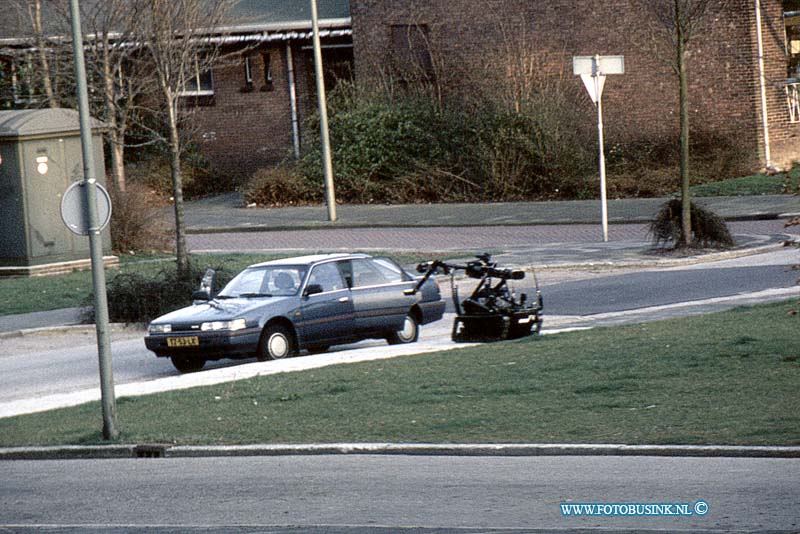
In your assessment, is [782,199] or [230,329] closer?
[230,329]

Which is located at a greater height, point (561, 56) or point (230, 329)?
point (561, 56)

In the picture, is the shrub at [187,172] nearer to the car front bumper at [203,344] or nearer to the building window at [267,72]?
the building window at [267,72]

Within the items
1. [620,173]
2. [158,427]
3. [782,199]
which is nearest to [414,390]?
[158,427]

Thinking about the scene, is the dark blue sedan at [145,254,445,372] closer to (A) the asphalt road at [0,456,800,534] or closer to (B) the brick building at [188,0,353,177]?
(A) the asphalt road at [0,456,800,534]

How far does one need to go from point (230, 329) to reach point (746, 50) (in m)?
22.6

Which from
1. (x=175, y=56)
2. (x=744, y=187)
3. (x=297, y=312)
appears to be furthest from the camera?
(x=744, y=187)

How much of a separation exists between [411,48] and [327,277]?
23.2m

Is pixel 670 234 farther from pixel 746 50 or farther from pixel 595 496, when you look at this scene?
pixel 595 496

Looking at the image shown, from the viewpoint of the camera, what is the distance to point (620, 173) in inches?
1374

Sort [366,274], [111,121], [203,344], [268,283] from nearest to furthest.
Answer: [203,344] → [268,283] → [366,274] → [111,121]

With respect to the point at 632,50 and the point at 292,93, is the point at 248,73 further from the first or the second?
the point at 632,50

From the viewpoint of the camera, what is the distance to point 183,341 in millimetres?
16188

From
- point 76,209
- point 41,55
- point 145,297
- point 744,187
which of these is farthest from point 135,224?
point 76,209

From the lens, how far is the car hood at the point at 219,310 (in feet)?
53.6
